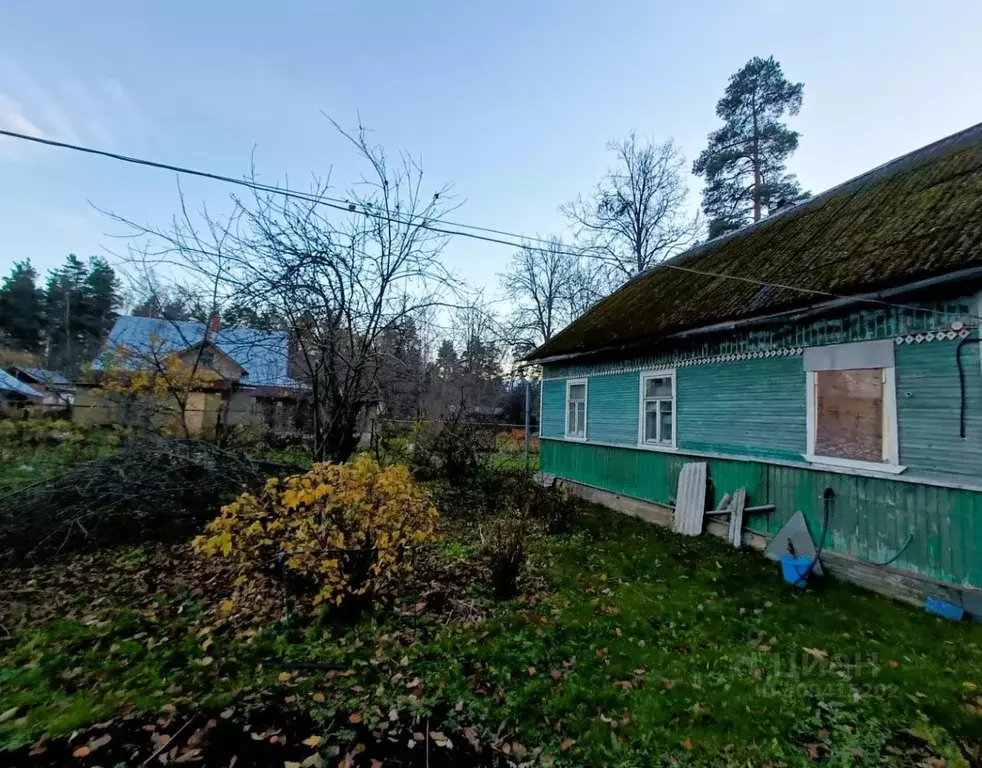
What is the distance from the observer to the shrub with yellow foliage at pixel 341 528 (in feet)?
13.4

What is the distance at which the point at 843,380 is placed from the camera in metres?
5.69

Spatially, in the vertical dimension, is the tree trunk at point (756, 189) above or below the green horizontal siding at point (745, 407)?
above

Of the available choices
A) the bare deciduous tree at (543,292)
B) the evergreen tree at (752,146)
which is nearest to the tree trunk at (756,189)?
the evergreen tree at (752,146)

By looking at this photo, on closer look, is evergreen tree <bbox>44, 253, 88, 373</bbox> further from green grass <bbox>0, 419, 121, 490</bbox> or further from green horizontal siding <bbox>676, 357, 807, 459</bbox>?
green horizontal siding <bbox>676, 357, 807, 459</bbox>

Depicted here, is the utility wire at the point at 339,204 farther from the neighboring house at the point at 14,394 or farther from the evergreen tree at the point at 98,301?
the evergreen tree at the point at 98,301

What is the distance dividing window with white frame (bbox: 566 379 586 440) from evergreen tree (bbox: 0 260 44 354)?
5033cm

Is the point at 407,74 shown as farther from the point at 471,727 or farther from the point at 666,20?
the point at 471,727

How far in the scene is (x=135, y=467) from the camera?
259 inches

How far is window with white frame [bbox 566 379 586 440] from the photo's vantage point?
36.2 ft

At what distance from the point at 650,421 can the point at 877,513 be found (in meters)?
4.00

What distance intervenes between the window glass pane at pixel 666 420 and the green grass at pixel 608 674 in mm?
3720

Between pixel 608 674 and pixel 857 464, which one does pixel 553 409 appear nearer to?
pixel 857 464

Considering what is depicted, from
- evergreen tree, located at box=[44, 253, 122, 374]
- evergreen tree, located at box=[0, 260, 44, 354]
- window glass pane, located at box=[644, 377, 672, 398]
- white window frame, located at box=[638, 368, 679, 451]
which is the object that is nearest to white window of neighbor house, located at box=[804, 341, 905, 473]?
white window frame, located at box=[638, 368, 679, 451]

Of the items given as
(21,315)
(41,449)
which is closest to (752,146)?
(41,449)
